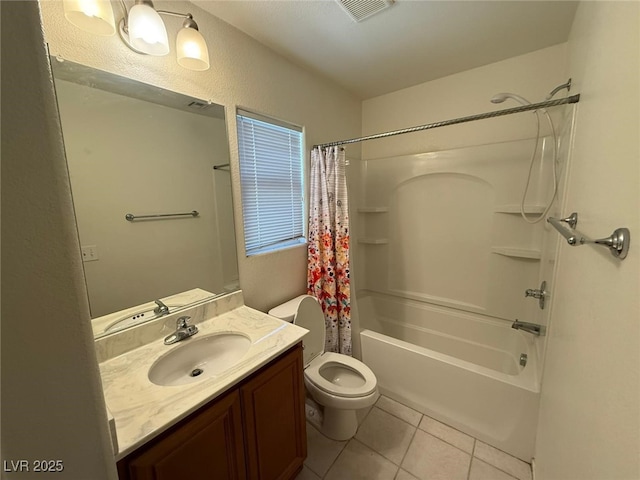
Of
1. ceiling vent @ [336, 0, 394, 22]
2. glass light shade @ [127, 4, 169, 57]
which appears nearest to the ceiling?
ceiling vent @ [336, 0, 394, 22]

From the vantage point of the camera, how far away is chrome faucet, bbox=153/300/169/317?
4.08 feet

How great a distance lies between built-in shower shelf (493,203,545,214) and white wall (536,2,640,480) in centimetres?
78

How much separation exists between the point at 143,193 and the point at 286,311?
1032mm

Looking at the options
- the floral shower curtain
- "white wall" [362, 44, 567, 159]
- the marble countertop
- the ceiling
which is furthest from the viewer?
the floral shower curtain

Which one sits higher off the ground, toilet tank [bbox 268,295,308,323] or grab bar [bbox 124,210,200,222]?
grab bar [bbox 124,210,200,222]

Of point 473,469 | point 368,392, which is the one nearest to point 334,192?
point 368,392

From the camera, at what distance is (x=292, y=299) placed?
190cm

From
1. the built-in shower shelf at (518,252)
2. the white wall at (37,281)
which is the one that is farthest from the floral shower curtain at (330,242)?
the white wall at (37,281)

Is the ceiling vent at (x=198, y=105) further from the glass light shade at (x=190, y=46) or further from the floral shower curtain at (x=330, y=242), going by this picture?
the floral shower curtain at (x=330, y=242)

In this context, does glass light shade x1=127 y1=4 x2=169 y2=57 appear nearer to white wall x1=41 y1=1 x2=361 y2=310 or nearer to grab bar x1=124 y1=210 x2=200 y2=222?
white wall x1=41 y1=1 x2=361 y2=310

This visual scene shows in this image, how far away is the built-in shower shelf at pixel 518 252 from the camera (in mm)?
1875

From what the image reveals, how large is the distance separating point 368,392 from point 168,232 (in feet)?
4.61

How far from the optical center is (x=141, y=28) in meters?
0.97

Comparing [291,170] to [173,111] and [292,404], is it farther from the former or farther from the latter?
[292,404]
